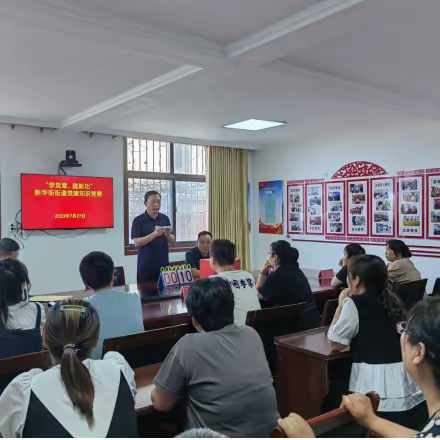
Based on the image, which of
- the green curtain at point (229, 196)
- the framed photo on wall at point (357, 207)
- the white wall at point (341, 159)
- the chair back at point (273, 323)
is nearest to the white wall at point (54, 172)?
the green curtain at point (229, 196)

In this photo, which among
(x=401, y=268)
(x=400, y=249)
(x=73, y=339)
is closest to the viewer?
(x=73, y=339)

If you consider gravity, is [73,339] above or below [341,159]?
below

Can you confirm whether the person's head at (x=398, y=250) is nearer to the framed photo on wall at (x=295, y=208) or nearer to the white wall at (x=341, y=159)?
the white wall at (x=341, y=159)

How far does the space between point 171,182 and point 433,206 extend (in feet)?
11.6

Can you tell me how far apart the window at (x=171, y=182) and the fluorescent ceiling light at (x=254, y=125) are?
1.41 metres

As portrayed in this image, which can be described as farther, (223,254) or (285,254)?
(285,254)

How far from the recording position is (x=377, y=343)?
2.05 meters

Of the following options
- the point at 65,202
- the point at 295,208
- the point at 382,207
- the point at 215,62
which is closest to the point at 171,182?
the point at 65,202

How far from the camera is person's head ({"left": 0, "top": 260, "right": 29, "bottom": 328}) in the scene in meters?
2.06

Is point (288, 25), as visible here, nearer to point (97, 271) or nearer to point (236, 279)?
point (236, 279)

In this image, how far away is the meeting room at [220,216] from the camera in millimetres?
1350

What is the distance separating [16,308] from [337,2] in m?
2.25

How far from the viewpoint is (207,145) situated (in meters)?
6.54

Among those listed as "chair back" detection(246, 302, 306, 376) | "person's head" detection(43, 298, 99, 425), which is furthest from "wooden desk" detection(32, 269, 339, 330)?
"person's head" detection(43, 298, 99, 425)
